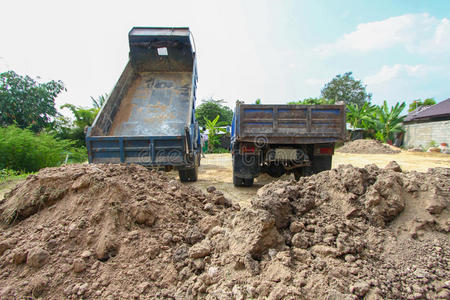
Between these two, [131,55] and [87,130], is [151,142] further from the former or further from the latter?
[131,55]

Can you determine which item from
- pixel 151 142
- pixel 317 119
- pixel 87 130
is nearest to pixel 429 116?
pixel 317 119

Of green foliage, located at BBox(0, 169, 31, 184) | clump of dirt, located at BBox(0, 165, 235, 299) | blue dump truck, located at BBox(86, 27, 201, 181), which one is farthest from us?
green foliage, located at BBox(0, 169, 31, 184)

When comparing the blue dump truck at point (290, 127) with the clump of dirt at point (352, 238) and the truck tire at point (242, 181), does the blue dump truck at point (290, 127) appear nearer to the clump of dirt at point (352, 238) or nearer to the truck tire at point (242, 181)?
the truck tire at point (242, 181)

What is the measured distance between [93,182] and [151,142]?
218 cm

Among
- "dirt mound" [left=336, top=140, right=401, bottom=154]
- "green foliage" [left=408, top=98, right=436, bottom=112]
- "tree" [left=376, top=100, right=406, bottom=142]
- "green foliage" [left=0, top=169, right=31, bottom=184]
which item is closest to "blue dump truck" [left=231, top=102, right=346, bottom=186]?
"green foliage" [left=0, top=169, right=31, bottom=184]

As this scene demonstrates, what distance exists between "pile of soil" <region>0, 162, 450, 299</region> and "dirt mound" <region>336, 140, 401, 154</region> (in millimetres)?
12639

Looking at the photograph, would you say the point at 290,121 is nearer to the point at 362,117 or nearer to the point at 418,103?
the point at 362,117

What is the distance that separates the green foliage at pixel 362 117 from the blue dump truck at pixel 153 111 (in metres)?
15.2

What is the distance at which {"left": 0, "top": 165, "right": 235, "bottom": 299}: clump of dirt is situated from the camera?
1.83 m

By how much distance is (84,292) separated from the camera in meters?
1.77

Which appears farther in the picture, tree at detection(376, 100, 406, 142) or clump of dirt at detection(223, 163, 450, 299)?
tree at detection(376, 100, 406, 142)

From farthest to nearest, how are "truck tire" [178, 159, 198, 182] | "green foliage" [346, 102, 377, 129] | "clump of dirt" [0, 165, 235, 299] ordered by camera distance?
"green foliage" [346, 102, 377, 129] → "truck tire" [178, 159, 198, 182] → "clump of dirt" [0, 165, 235, 299]

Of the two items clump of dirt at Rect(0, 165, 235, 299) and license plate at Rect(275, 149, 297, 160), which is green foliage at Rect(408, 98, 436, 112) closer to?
license plate at Rect(275, 149, 297, 160)

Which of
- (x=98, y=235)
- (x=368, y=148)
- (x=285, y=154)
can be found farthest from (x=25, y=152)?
(x=368, y=148)
